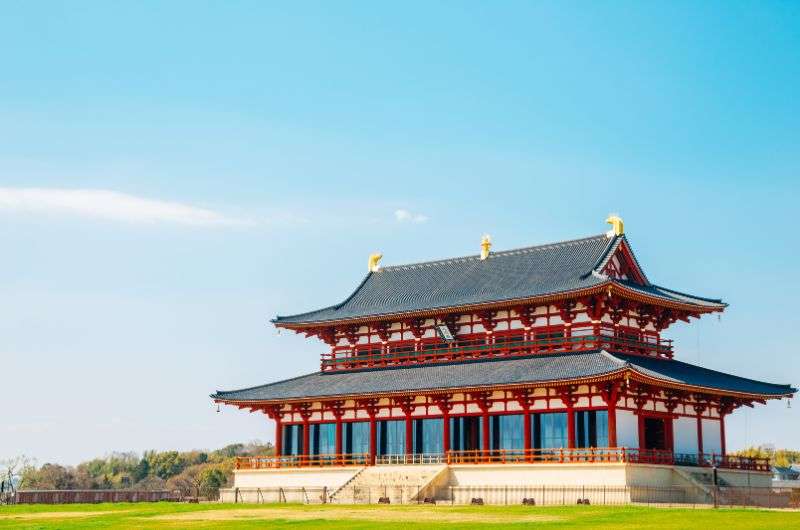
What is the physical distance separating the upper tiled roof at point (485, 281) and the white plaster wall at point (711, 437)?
6.86 m

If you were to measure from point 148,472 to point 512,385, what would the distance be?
312ft

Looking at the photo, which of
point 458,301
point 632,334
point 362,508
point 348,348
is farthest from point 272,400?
point 632,334

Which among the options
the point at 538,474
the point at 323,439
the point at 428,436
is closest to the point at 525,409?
the point at 538,474

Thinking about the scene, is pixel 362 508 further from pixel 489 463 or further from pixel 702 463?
pixel 702 463

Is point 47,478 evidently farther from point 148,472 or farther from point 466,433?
point 466,433

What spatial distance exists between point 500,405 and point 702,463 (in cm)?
1138

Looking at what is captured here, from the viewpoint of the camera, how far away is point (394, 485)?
58906mm

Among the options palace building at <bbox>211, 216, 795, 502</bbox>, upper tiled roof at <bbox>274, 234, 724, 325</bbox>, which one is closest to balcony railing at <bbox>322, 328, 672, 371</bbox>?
palace building at <bbox>211, 216, 795, 502</bbox>

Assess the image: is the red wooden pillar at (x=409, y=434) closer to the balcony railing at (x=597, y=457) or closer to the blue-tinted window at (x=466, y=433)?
the blue-tinted window at (x=466, y=433)

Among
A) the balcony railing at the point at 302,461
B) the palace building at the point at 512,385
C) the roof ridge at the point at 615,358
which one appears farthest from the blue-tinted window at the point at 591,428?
the balcony railing at the point at 302,461

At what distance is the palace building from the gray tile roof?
0.55 ft

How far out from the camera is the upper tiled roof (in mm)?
63750

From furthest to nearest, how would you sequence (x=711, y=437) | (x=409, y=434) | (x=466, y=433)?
(x=409, y=434) → (x=711, y=437) → (x=466, y=433)

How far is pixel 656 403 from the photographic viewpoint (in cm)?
5947
